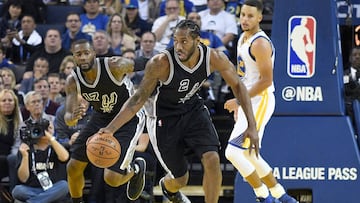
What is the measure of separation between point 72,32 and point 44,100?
1538mm

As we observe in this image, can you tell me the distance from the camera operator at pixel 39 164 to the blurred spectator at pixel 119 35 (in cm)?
228

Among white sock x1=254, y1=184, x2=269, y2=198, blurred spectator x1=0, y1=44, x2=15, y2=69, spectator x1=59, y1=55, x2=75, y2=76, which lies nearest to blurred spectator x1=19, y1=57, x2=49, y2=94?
spectator x1=59, y1=55, x2=75, y2=76

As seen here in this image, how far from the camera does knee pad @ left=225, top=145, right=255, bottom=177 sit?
8773 mm

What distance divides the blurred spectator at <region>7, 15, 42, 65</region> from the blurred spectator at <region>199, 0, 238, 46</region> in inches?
98.3

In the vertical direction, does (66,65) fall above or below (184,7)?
below

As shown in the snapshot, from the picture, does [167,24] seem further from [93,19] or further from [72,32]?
[72,32]

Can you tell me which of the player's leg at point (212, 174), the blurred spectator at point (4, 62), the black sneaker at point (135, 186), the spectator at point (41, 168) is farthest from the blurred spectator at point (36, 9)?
the player's leg at point (212, 174)

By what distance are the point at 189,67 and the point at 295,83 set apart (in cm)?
189

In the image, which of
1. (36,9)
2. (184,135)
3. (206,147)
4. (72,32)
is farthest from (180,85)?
(36,9)

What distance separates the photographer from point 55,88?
41.2ft

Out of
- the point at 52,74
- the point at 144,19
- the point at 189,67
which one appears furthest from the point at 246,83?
the point at 144,19

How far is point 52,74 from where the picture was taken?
12594mm

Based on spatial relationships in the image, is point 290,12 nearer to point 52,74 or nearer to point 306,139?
point 306,139

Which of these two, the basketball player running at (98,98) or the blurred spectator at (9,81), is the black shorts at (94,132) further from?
the blurred spectator at (9,81)
